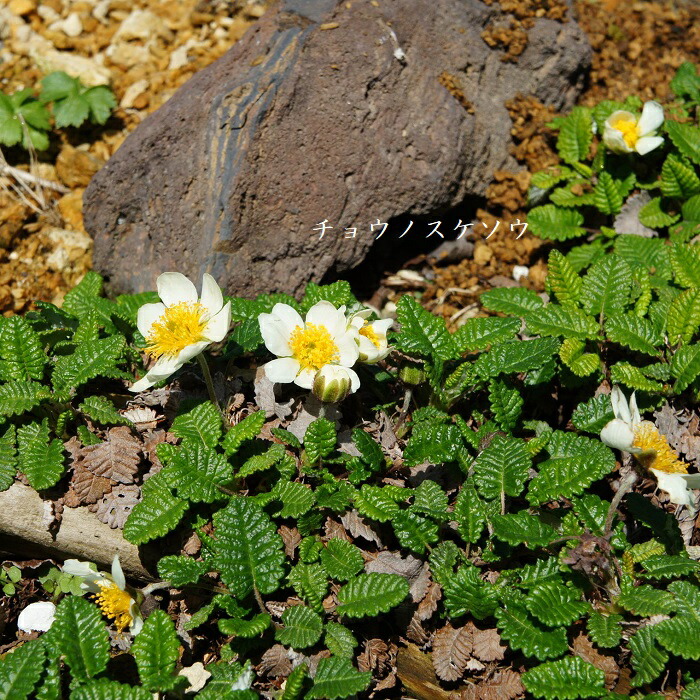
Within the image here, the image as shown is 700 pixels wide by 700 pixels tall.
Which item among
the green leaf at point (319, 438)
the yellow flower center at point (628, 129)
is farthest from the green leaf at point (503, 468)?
the yellow flower center at point (628, 129)

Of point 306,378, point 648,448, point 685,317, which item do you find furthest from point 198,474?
point 685,317

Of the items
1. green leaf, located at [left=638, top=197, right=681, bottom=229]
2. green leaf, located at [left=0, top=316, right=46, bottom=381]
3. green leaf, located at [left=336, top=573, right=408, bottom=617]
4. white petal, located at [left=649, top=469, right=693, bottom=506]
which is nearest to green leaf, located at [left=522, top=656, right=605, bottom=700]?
green leaf, located at [left=336, top=573, right=408, bottom=617]

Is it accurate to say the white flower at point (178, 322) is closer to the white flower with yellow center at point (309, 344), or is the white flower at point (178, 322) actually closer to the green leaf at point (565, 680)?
the white flower with yellow center at point (309, 344)

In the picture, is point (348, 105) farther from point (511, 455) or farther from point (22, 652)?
point (22, 652)

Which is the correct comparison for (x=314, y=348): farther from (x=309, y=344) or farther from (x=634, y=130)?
(x=634, y=130)

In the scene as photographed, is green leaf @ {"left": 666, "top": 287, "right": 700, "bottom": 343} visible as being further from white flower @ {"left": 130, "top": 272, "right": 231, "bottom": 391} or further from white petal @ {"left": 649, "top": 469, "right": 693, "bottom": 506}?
white flower @ {"left": 130, "top": 272, "right": 231, "bottom": 391}

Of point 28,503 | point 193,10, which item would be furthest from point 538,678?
point 193,10

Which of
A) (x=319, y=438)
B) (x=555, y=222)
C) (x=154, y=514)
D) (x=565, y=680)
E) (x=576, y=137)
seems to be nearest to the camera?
(x=565, y=680)
